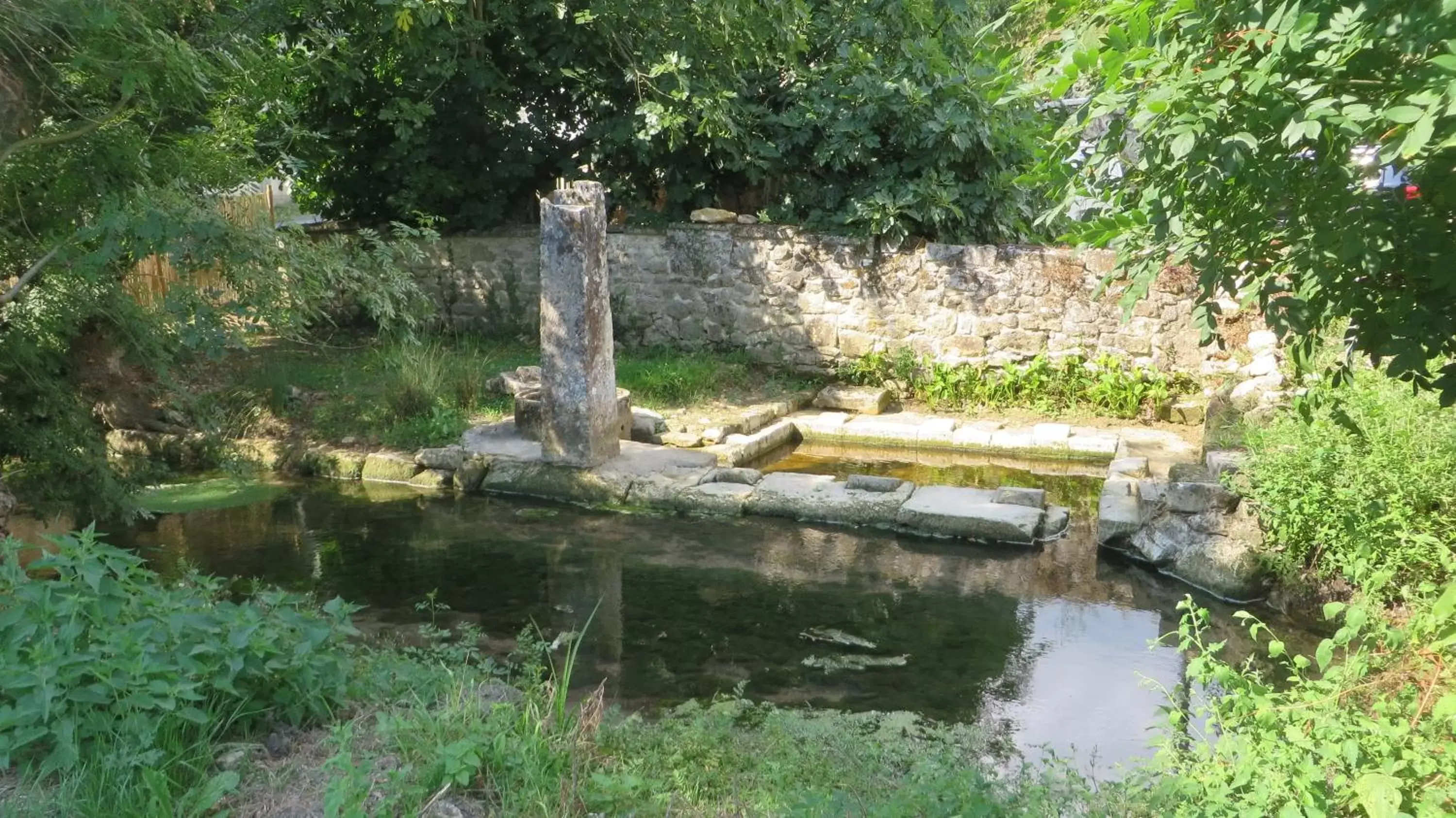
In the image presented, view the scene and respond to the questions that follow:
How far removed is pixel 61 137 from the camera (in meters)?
5.16

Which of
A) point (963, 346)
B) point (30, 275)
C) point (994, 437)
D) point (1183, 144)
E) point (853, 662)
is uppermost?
point (1183, 144)

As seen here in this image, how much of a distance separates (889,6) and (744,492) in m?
5.04

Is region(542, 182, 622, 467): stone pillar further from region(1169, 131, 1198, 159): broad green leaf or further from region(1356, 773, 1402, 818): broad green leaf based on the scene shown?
region(1356, 773, 1402, 818): broad green leaf

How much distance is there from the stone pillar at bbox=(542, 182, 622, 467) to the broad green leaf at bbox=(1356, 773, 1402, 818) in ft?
19.8

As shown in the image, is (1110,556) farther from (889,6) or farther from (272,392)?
(272,392)

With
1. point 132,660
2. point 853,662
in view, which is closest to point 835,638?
point 853,662

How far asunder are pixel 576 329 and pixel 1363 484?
4.98 m

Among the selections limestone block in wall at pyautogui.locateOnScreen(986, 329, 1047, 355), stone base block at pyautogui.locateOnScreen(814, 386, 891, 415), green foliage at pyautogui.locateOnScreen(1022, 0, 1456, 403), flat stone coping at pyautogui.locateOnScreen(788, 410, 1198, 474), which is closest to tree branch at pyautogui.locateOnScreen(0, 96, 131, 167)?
green foliage at pyautogui.locateOnScreen(1022, 0, 1456, 403)

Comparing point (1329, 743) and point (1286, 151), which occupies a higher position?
point (1286, 151)

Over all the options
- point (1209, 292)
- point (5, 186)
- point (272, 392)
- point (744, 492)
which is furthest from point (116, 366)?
point (1209, 292)

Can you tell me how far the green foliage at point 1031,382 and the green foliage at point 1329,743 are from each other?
21.2ft

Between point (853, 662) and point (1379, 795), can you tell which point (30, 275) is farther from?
point (1379, 795)

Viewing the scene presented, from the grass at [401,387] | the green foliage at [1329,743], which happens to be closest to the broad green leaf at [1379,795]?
the green foliage at [1329,743]

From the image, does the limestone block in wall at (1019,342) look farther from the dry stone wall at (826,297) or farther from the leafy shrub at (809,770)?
the leafy shrub at (809,770)
